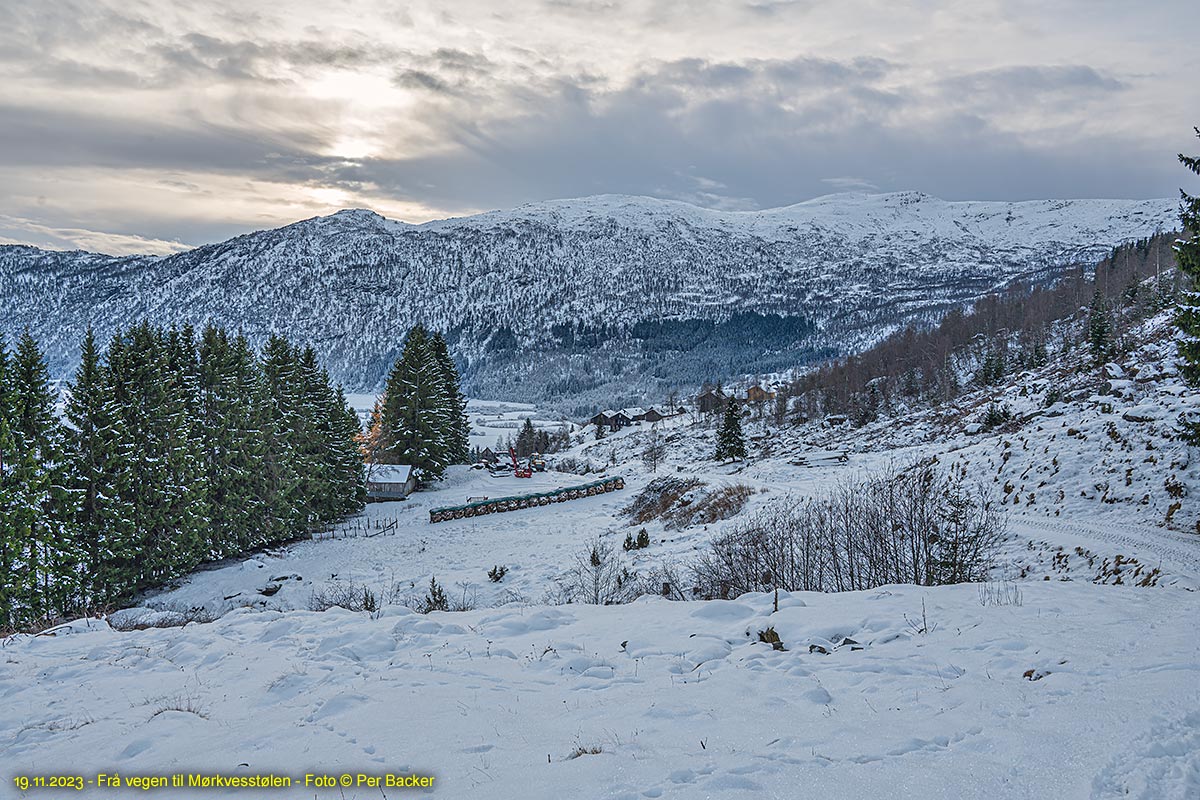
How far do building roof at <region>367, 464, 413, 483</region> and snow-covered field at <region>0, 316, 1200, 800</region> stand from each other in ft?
119

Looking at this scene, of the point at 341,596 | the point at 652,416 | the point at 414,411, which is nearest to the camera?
the point at 341,596

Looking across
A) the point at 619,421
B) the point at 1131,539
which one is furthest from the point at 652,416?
the point at 1131,539

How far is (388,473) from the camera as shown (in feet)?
158

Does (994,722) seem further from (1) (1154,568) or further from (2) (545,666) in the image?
(1) (1154,568)

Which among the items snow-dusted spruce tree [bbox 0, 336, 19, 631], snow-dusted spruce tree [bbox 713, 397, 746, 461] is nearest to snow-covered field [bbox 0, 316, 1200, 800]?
snow-dusted spruce tree [bbox 0, 336, 19, 631]

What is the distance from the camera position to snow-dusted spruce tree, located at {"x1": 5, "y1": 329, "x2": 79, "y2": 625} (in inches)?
792

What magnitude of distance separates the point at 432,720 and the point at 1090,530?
1948 cm

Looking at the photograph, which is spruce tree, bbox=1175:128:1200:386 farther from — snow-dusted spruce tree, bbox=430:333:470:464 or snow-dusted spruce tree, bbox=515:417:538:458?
snow-dusted spruce tree, bbox=515:417:538:458

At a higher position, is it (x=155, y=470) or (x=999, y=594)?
(x=155, y=470)

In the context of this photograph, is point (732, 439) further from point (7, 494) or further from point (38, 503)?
point (7, 494)

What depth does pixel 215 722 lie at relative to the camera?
6.78 m

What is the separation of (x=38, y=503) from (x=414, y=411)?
93.4ft

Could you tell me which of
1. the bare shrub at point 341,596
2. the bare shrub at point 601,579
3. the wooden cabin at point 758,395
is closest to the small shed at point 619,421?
the wooden cabin at point 758,395

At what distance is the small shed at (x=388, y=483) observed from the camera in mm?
47812
